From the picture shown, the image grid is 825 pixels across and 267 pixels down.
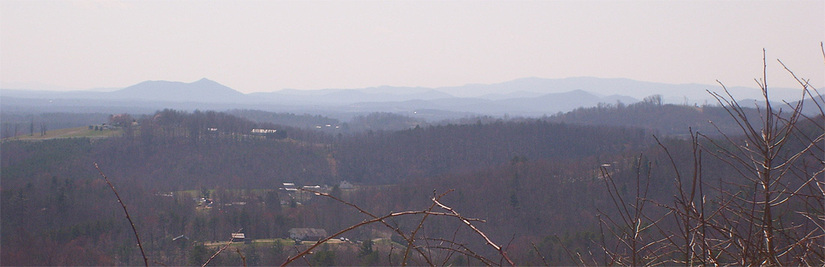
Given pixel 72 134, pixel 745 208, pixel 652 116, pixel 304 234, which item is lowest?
pixel 304 234

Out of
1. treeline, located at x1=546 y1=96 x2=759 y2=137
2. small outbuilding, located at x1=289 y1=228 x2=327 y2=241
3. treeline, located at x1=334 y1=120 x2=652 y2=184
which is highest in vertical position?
treeline, located at x1=546 y1=96 x2=759 y2=137

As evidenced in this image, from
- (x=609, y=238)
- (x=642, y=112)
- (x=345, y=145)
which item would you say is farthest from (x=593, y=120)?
(x=609, y=238)

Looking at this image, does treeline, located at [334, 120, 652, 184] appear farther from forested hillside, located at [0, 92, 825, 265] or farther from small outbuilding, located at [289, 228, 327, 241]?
small outbuilding, located at [289, 228, 327, 241]

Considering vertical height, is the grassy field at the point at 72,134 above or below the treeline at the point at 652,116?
below

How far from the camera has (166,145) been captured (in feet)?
191

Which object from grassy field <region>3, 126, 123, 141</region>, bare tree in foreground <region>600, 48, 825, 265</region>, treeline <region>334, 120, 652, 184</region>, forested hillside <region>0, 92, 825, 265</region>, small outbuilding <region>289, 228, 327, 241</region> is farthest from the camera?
treeline <region>334, 120, 652, 184</region>

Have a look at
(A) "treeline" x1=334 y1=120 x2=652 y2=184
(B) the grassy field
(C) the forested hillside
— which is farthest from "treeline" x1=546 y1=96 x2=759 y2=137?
(B) the grassy field

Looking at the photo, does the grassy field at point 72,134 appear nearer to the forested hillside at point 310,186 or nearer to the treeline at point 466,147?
the forested hillside at point 310,186

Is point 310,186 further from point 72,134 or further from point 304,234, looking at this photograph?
point 72,134

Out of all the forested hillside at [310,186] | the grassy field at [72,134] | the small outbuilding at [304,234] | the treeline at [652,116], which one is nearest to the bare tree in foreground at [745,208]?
the forested hillside at [310,186]

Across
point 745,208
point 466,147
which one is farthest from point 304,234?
point 466,147

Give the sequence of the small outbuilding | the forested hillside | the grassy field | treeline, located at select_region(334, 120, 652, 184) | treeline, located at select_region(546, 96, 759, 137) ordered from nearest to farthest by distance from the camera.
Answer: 1. the forested hillside
2. the small outbuilding
3. the grassy field
4. treeline, located at select_region(334, 120, 652, 184)
5. treeline, located at select_region(546, 96, 759, 137)

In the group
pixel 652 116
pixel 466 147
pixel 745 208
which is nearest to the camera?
pixel 745 208

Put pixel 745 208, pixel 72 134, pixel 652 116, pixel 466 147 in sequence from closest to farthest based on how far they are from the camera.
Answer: pixel 745 208 → pixel 72 134 → pixel 466 147 → pixel 652 116
